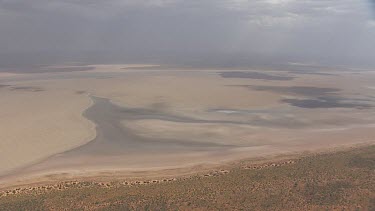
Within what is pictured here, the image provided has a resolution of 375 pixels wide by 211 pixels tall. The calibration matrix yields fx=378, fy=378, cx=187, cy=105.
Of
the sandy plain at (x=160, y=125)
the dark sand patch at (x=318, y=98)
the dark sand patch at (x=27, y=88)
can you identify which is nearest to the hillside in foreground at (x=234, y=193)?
the sandy plain at (x=160, y=125)

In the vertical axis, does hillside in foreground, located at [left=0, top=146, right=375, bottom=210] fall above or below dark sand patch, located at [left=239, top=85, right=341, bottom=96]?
below

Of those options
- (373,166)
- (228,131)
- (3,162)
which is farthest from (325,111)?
(3,162)

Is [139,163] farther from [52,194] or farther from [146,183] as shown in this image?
[52,194]

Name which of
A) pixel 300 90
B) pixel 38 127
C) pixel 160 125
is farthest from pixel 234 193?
pixel 300 90

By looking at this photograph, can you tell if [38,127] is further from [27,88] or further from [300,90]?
[300,90]

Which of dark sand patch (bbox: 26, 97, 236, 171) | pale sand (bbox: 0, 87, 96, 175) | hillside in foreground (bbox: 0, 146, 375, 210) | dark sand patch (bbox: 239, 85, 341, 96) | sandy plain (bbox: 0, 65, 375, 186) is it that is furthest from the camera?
dark sand patch (bbox: 239, 85, 341, 96)

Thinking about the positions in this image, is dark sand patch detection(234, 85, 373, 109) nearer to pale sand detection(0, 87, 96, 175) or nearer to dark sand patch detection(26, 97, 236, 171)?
dark sand patch detection(26, 97, 236, 171)

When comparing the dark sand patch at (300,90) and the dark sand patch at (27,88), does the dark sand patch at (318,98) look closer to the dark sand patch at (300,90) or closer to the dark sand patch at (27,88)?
the dark sand patch at (300,90)

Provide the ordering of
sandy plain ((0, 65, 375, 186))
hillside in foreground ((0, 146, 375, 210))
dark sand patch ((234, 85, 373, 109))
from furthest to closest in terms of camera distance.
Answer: dark sand patch ((234, 85, 373, 109)), sandy plain ((0, 65, 375, 186)), hillside in foreground ((0, 146, 375, 210))

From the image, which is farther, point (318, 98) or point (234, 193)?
point (318, 98)

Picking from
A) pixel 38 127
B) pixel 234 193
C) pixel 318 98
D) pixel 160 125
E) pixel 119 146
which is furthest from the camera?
pixel 318 98

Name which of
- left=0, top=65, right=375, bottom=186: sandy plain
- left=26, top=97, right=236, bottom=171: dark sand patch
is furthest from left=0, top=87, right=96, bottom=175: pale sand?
left=26, top=97, right=236, bottom=171: dark sand patch
